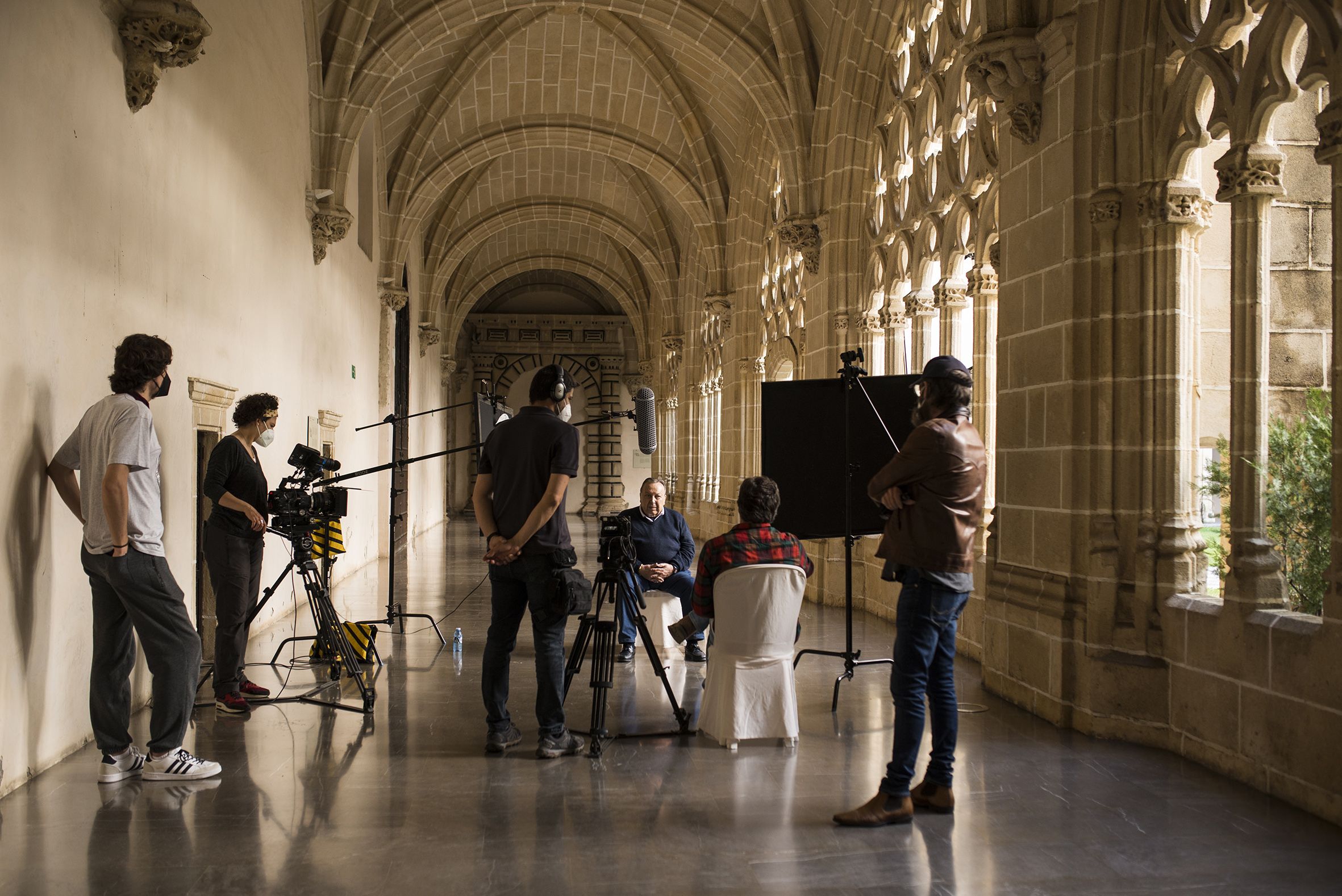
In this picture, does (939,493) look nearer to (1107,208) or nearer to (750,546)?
(750,546)

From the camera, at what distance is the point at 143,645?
365 cm

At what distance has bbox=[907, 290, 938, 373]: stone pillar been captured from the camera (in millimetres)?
7531

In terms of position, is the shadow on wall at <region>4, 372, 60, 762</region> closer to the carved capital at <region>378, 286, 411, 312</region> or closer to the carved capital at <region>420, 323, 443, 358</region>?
the carved capital at <region>378, 286, 411, 312</region>

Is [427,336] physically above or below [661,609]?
above

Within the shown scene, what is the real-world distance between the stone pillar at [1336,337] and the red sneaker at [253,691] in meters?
4.26

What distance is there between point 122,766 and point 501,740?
1.30 m

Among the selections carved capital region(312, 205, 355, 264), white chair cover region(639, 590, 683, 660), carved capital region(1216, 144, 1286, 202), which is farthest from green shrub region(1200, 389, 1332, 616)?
carved capital region(312, 205, 355, 264)

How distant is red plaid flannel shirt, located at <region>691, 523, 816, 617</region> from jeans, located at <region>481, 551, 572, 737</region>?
1.82 ft

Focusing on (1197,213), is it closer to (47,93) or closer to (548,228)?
(47,93)

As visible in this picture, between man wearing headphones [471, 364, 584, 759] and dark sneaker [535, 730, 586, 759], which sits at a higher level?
man wearing headphones [471, 364, 584, 759]

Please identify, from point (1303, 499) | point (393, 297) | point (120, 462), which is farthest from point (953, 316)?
point (393, 297)

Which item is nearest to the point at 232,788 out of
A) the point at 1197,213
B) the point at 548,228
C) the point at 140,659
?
the point at 140,659

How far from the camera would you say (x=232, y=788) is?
143 inches

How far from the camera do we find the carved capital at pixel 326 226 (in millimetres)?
9180
